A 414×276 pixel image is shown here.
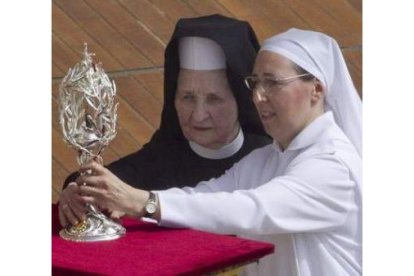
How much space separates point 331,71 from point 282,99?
0.19 metres

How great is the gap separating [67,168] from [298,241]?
0.61 meters

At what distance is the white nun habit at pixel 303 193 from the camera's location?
8.23 feet

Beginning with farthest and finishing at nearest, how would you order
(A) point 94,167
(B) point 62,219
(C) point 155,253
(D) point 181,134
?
(D) point 181,134
(B) point 62,219
(A) point 94,167
(C) point 155,253

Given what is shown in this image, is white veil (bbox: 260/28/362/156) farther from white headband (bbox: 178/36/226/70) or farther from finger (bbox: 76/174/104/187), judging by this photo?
finger (bbox: 76/174/104/187)

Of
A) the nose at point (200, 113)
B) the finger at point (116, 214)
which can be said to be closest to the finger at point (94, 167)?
the finger at point (116, 214)

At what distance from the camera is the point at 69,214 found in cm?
247

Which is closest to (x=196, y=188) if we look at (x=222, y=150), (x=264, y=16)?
(x=222, y=150)

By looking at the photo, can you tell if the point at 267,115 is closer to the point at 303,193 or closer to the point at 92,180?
the point at 303,193

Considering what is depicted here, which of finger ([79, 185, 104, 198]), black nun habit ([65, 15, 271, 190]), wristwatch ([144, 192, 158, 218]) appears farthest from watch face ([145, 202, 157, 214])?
black nun habit ([65, 15, 271, 190])

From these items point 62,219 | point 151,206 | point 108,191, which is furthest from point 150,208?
point 62,219

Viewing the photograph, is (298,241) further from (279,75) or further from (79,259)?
(79,259)

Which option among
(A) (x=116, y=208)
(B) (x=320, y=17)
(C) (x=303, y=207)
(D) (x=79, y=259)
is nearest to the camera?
(D) (x=79, y=259)

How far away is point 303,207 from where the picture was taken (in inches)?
102

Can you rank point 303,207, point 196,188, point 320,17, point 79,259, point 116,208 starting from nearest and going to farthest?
1. point 79,259
2. point 116,208
3. point 303,207
4. point 196,188
5. point 320,17
